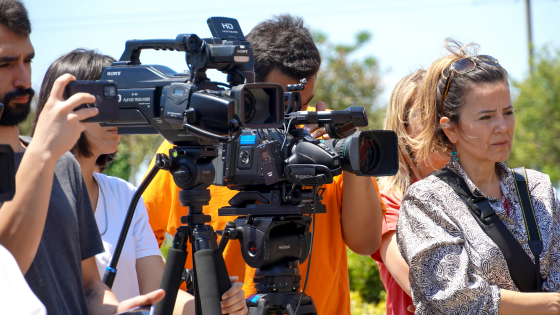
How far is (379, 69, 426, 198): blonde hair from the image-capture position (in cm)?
293

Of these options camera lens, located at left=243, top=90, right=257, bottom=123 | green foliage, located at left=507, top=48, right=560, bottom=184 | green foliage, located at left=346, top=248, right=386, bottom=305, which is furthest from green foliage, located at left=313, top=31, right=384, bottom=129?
camera lens, located at left=243, top=90, right=257, bottom=123

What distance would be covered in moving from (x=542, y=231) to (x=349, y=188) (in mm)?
815

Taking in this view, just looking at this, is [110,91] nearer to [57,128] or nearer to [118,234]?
[57,128]

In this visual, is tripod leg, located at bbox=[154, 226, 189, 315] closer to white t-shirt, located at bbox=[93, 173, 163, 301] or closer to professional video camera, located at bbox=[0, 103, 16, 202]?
white t-shirt, located at bbox=[93, 173, 163, 301]

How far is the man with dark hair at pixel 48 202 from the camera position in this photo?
5.05ft

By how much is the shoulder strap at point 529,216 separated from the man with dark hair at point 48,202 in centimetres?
151

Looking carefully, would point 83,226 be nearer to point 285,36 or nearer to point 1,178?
point 1,178

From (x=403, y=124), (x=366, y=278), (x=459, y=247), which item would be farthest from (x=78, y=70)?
(x=366, y=278)

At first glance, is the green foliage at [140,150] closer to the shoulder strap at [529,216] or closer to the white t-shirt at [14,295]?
the shoulder strap at [529,216]

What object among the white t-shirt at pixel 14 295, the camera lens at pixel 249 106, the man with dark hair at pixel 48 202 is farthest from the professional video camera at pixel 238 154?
the white t-shirt at pixel 14 295

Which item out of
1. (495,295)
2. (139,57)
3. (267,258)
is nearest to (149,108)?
(139,57)

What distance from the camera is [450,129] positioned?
262 cm

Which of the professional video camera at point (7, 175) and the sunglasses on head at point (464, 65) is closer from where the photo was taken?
the professional video camera at point (7, 175)

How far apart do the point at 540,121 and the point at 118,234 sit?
14927 mm
